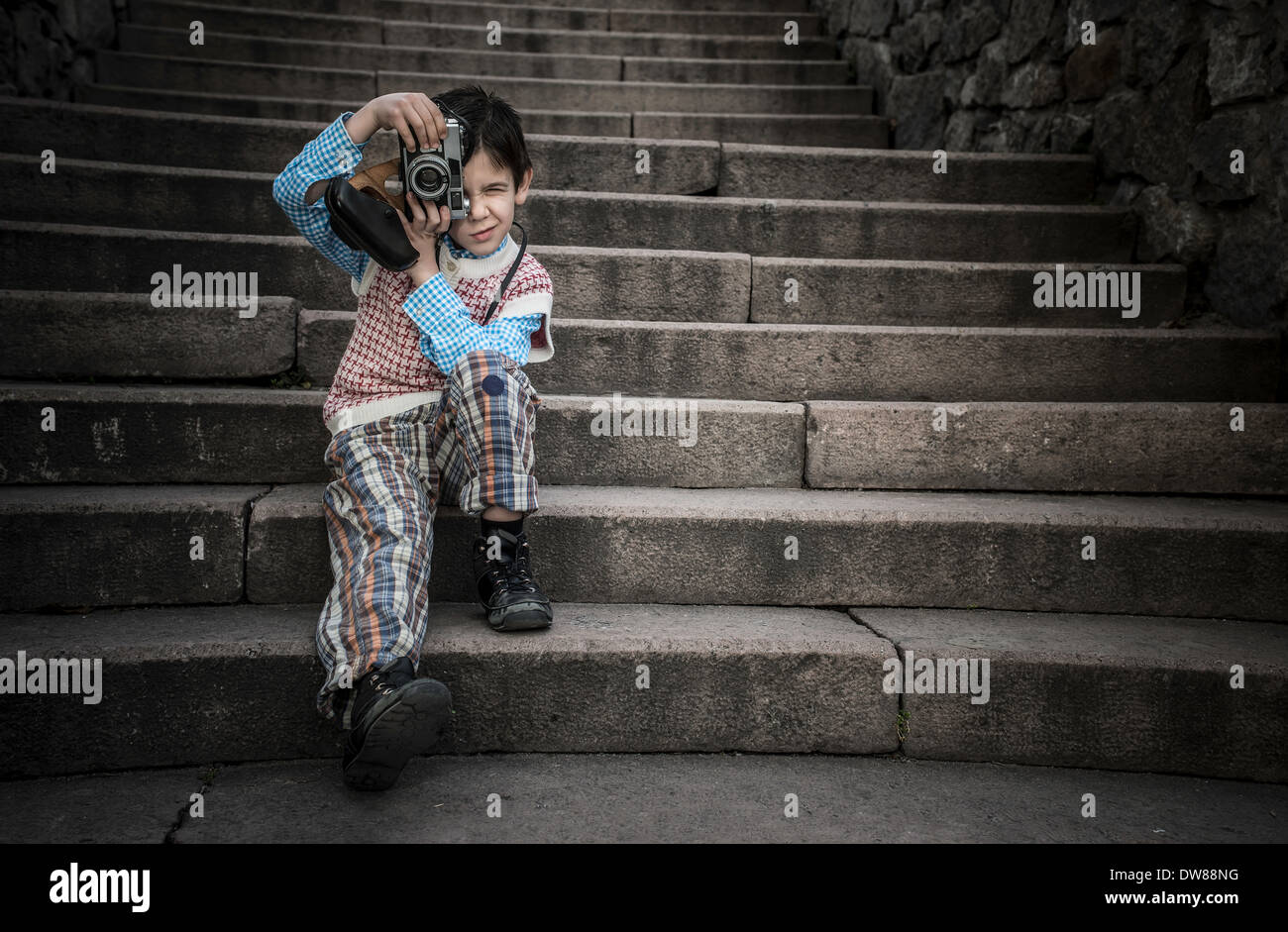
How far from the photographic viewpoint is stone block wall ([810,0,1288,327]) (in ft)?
9.02

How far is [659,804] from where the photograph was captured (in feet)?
5.91

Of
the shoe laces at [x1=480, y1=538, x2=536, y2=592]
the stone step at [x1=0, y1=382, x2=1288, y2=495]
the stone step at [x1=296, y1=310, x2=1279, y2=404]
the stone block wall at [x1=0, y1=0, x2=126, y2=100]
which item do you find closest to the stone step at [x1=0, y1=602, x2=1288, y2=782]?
the shoe laces at [x1=480, y1=538, x2=536, y2=592]

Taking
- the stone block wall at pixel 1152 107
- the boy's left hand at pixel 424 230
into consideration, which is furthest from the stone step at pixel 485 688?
the stone block wall at pixel 1152 107

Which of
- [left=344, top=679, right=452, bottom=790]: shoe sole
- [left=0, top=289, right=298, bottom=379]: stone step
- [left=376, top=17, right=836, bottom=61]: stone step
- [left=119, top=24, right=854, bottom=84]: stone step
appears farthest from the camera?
[left=376, top=17, right=836, bottom=61]: stone step

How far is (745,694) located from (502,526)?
69 cm

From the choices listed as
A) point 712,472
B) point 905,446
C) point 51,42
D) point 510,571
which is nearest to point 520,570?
point 510,571

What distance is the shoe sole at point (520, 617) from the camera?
6.54ft

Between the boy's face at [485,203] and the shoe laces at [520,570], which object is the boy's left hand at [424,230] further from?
the shoe laces at [520,570]

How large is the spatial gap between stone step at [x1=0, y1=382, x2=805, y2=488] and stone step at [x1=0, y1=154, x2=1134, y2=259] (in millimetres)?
959

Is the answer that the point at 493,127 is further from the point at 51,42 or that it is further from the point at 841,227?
the point at 51,42

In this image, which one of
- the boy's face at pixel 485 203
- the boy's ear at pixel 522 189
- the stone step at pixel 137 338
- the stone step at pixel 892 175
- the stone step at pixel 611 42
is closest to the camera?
the boy's face at pixel 485 203

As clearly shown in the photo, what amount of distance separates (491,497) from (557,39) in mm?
4149

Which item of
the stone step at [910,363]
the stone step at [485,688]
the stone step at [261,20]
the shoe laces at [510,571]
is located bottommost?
the stone step at [485,688]

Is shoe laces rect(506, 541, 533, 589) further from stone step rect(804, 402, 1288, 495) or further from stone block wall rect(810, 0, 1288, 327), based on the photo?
stone block wall rect(810, 0, 1288, 327)
